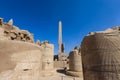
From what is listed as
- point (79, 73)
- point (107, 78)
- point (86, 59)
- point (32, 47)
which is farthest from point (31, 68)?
point (79, 73)

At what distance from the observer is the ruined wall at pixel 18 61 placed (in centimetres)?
254

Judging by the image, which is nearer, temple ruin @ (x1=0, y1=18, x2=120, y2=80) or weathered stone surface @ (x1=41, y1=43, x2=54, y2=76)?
temple ruin @ (x1=0, y1=18, x2=120, y2=80)

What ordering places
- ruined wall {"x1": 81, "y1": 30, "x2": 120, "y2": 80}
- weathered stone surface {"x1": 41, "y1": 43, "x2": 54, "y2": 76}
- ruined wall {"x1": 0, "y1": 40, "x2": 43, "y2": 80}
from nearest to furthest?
ruined wall {"x1": 81, "y1": 30, "x2": 120, "y2": 80}, ruined wall {"x1": 0, "y1": 40, "x2": 43, "y2": 80}, weathered stone surface {"x1": 41, "y1": 43, "x2": 54, "y2": 76}

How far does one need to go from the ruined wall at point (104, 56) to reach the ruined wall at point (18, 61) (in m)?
1.42

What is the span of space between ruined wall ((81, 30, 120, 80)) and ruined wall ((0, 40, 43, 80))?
4.66 feet

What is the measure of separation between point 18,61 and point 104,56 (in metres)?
1.81

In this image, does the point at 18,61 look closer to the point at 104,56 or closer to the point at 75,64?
the point at 104,56

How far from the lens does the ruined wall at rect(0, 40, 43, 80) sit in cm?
254

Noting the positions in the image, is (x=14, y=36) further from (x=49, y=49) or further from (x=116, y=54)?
(x=116, y=54)

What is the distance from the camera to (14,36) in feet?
34.0

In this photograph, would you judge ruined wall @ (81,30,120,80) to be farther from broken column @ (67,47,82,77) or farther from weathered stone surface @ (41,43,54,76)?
broken column @ (67,47,82,77)

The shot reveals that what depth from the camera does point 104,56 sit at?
1870mm

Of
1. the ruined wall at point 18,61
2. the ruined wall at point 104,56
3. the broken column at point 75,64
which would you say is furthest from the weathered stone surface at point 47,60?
the ruined wall at point 104,56

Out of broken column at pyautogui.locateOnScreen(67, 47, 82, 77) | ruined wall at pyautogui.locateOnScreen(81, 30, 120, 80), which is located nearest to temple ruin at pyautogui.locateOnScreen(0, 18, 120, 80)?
ruined wall at pyautogui.locateOnScreen(81, 30, 120, 80)
